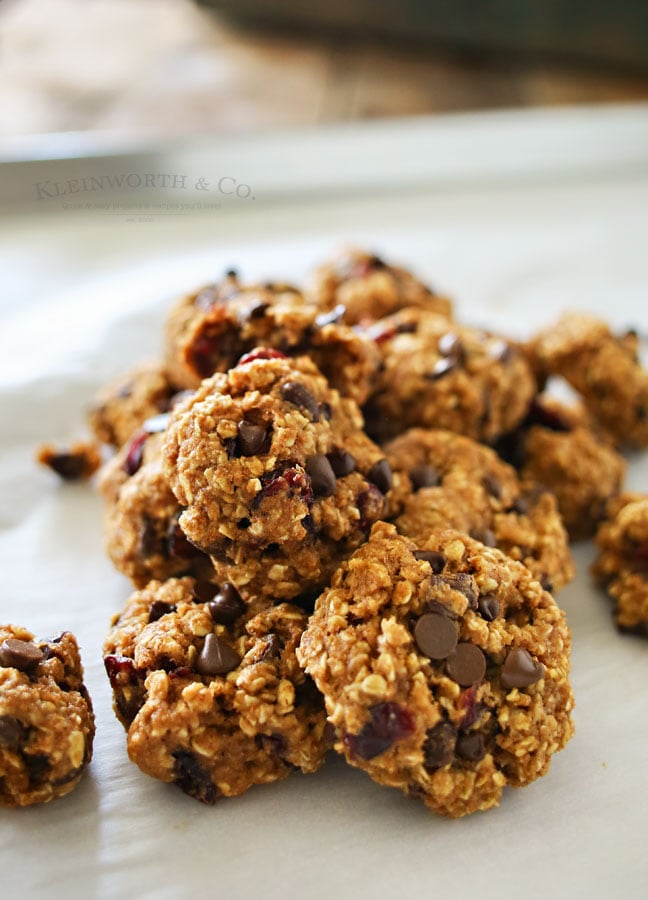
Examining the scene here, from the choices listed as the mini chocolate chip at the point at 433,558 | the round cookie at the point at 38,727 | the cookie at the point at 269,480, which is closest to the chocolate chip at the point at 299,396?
the cookie at the point at 269,480

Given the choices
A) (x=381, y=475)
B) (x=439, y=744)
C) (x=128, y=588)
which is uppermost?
(x=381, y=475)

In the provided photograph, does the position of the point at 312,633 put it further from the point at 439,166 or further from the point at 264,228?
the point at 439,166

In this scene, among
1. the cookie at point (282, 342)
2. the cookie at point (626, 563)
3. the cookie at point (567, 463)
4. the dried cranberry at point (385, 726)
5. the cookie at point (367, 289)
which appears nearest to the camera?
the dried cranberry at point (385, 726)

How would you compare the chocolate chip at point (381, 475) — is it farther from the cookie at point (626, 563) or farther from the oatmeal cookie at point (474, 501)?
the cookie at point (626, 563)

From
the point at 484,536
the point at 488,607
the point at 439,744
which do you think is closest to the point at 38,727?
the point at 439,744

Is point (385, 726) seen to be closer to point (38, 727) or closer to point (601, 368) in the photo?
point (38, 727)

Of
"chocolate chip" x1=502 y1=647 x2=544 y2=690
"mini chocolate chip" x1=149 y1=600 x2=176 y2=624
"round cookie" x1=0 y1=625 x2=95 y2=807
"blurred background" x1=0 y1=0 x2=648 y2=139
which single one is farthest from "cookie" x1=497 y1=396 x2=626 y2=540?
"blurred background" x1=0 y1=0 x2=648 y2=139

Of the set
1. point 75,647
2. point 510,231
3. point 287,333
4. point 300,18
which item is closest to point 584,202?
point 510,231
